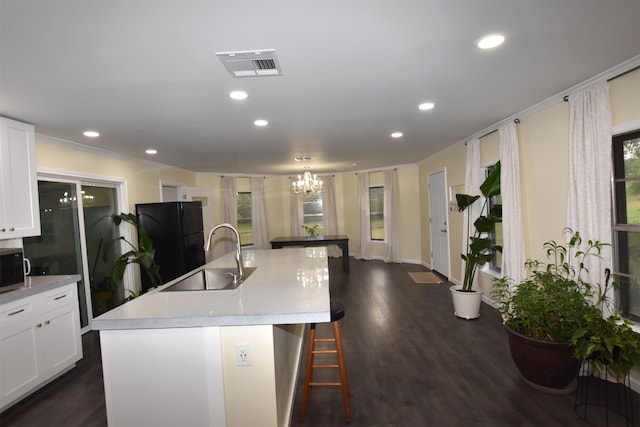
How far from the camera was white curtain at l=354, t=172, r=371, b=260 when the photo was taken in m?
8.05

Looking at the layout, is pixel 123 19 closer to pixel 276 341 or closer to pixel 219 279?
pixel 276 341

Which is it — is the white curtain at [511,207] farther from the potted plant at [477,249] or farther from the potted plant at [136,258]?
the potted plant at [136,258]

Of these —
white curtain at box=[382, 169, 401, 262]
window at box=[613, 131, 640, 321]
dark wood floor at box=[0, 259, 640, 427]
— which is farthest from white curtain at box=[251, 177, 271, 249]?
window at box=[613, 131, 640, 321]

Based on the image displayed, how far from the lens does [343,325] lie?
3791mm

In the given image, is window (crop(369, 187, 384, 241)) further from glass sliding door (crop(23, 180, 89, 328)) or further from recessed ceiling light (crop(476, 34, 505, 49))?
recessed ceiling light (crop(476, 34, 505, 49))

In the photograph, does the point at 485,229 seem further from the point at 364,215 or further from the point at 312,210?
the point at 312,210

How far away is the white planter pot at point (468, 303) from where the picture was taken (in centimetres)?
378

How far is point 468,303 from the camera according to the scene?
3797 millimetres

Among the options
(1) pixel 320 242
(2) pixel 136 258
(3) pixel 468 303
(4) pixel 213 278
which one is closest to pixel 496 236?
(3) pixel 468 303

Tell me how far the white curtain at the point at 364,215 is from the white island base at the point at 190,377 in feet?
21.6

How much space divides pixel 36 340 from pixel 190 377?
1.95 meters

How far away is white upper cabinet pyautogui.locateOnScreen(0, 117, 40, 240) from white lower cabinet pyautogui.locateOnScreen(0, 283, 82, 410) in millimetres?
662

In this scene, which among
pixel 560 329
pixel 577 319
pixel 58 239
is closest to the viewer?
pixel 577 319

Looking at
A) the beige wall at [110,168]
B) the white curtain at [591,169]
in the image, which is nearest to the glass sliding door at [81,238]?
the beige wall at [110,168]
